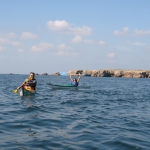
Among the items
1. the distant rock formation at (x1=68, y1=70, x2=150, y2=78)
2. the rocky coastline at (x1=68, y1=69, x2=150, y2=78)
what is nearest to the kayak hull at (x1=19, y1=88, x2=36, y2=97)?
the rocky coastline at (x1=68, y1=69, x2=150, y2=78)

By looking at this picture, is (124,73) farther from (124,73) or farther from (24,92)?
(24,92)

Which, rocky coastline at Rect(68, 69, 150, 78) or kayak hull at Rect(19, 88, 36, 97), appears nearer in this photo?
kayak hull at Rect(19, 88, 36, 97)

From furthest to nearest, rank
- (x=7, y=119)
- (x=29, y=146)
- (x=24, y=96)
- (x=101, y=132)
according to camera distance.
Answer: (x=24, y=96) → (x=7, y=119) → (x=101, y=132) → (x=29, y=146)

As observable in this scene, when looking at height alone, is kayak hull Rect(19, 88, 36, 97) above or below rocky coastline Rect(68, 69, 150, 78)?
below

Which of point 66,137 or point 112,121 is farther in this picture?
point 112,121

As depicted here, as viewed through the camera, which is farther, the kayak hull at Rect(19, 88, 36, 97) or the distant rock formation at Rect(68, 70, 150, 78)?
the distant rock formation at Rect(68, 70, 150, 78)

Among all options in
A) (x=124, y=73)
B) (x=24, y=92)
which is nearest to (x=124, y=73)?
(x=124, y=73)

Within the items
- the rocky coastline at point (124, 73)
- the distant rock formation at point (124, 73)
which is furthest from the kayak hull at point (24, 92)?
the distant rock formation at point (124, 73)

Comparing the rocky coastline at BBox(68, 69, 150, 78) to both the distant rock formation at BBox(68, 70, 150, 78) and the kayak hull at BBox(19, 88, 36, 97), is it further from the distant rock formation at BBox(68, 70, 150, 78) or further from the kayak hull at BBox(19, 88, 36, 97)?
the kayak hull at BBox(19, 88, 36, 97)

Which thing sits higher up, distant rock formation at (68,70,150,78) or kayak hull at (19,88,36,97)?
distant rock formation at (68,70,150,78)

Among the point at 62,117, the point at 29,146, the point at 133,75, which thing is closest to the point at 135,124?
the point at 62,117

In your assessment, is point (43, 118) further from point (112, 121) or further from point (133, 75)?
point (133, 75)

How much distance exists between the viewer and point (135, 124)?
12328mm

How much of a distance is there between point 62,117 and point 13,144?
540 centimetres
